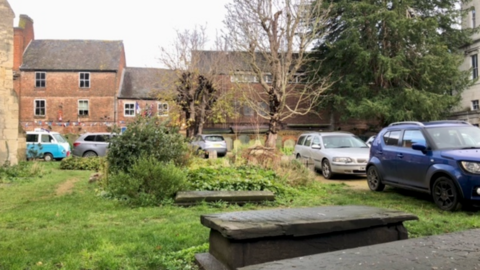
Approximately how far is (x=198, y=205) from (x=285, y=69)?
12139mm

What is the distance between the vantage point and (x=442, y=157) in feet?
23.1

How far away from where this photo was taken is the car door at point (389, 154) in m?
8.57

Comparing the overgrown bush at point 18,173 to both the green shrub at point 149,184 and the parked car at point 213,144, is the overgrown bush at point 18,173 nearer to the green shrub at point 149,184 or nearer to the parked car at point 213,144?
the green shrub at point 149,184

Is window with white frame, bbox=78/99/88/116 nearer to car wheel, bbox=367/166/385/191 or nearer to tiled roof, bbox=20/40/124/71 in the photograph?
tiled roof, bbox=20/40/124/71

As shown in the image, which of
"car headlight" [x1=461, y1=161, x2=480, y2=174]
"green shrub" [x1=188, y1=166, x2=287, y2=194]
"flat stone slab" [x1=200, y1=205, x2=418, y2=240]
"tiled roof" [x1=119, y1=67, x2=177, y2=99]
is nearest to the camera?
"flat stone slab" [x1=200, y1=205, x2=418, y2=240]

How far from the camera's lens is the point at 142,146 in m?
9.73

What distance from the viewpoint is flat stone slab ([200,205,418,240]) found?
10.1ft

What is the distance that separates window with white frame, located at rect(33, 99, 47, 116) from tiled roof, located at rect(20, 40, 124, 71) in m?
3.37

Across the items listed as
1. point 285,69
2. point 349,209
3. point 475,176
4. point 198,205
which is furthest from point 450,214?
point 285,69

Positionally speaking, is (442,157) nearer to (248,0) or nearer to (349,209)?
(349,209)

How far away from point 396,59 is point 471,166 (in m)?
23.4

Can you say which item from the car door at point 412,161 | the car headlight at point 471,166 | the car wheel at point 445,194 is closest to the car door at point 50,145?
the car door at point 412,161

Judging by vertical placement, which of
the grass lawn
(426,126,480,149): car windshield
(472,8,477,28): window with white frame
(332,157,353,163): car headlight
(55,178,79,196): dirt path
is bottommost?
(55,178,79,196): dirt path

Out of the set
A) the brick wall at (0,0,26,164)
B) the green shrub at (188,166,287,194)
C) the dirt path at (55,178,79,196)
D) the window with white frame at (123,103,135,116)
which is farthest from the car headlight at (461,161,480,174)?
the window with white frame at (123,103,135,116)
